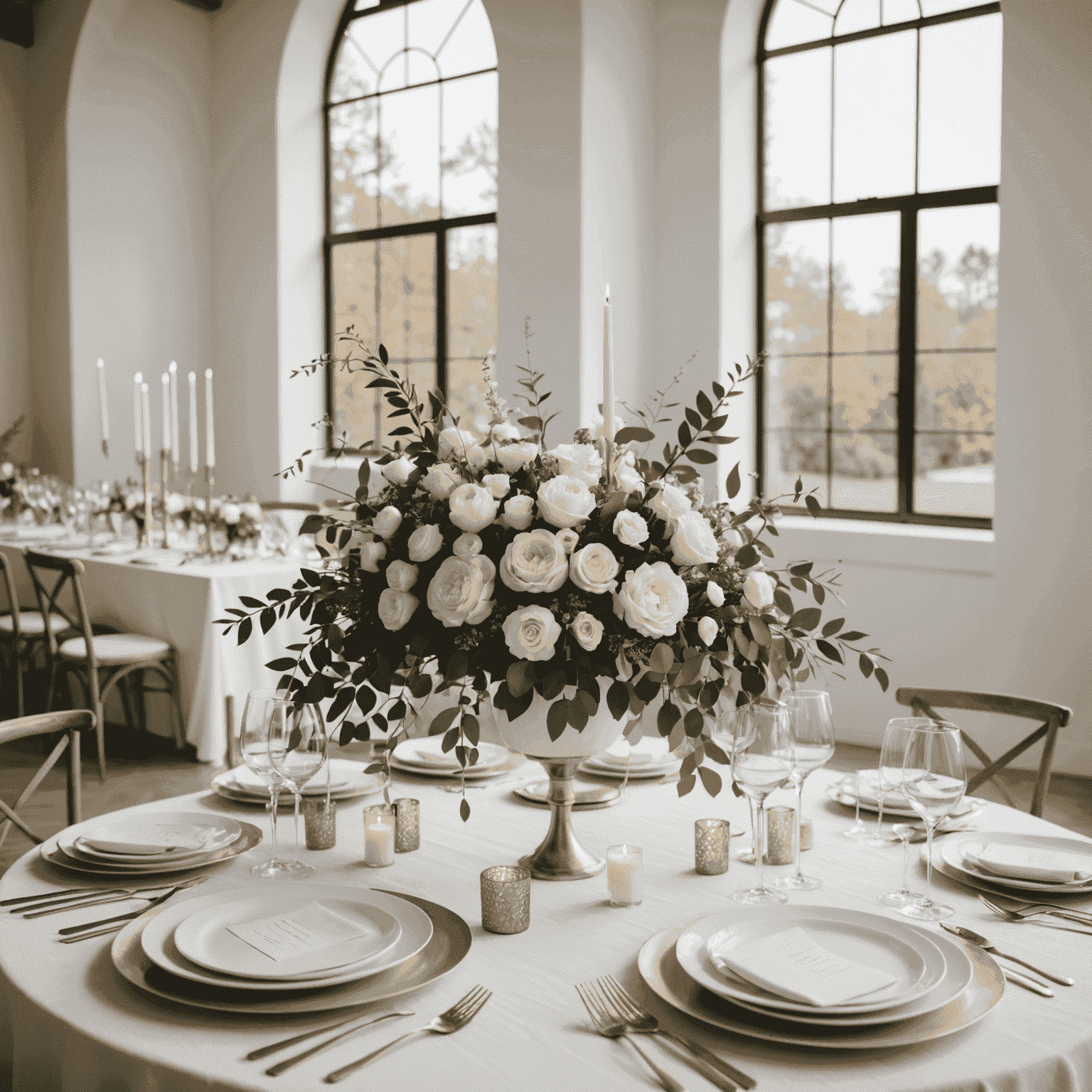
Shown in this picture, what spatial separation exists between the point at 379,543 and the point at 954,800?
31.0 inches

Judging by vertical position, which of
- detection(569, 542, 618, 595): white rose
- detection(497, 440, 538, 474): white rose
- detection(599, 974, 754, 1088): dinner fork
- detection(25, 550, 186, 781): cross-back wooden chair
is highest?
detection(497, 440, 538, 474): white rose

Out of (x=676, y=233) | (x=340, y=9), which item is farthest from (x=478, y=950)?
(x=340, y=9)

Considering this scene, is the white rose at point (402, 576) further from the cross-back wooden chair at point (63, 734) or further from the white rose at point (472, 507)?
the cross-back wooden chair at point (63, 734)

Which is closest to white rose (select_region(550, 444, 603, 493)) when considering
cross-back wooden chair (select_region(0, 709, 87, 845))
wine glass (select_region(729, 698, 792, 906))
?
wine glass (select_region(729, 698, 792, 906))

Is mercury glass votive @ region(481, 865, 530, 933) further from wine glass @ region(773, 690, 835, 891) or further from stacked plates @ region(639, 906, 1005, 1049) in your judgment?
wine glass @ region(773, 690, 835, 891)

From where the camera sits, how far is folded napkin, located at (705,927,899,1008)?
1167 millimetres

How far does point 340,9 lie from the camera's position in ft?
23.9

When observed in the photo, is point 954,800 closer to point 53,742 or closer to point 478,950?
point 478,950

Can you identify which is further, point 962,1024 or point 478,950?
point 478,950

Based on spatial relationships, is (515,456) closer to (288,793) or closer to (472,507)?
(472,507)

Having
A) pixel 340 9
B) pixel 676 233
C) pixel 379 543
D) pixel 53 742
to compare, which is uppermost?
pixel 340 9

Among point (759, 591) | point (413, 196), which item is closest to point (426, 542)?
point (759, 591)

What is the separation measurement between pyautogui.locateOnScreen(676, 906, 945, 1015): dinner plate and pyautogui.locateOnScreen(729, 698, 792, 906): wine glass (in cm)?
10

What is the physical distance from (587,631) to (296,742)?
1.38 ft
